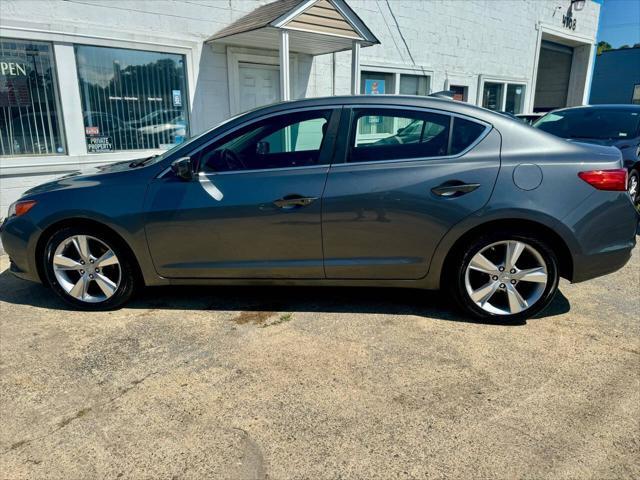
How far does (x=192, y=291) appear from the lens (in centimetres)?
420

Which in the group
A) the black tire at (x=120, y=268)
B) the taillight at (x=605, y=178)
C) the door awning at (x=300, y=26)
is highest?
the door awning at (x=300, y=26)

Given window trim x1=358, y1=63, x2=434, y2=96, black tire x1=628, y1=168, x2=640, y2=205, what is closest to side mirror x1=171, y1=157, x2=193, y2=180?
black tire x1=628, y1=168, x2=640, y2=205

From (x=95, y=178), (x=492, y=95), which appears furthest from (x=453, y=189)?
(x=492, y=95)

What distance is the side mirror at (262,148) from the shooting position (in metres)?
3.54

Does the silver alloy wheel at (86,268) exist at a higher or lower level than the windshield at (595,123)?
lower

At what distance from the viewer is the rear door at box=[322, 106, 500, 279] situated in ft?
10.6

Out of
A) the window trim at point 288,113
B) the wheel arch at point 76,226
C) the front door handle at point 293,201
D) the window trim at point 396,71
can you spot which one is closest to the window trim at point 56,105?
the wheel arch at point 76,226

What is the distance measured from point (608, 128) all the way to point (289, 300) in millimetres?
5769

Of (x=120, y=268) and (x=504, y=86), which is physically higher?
(x=504, y=86)

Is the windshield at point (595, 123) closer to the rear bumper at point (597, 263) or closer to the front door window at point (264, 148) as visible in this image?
the rear bumper at point (597, 263)

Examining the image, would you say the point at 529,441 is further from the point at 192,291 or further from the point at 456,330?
the point at 192,291

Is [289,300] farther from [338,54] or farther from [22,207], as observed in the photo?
[338,54]

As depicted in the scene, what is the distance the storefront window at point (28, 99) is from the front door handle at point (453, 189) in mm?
5802

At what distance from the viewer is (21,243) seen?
145 inches
